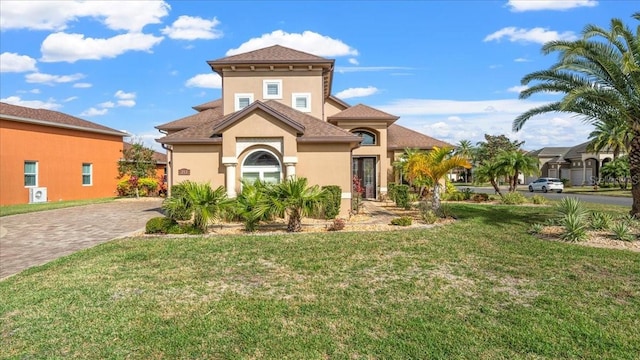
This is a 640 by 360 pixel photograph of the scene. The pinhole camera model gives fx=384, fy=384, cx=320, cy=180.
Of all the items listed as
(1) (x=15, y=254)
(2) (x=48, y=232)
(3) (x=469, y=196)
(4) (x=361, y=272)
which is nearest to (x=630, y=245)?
(4) (x=361, y=272)

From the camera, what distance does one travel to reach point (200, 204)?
40.7ft

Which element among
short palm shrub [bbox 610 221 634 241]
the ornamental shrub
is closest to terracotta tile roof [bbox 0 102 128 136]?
the ornamental shrub

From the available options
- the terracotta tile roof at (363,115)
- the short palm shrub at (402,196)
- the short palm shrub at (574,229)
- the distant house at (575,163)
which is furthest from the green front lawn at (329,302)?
→ the distant house at (575,163)

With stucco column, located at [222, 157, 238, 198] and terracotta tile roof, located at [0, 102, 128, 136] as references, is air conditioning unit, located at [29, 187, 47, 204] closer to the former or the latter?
terracotta tile roof, located at [0, 102, 128, 136]

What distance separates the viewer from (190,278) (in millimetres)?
7945

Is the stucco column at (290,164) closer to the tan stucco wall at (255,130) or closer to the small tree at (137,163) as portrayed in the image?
the tan stucco wall at (255,130)

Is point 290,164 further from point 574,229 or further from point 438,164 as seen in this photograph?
point 574,229

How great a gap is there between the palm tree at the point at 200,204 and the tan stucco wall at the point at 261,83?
8610mm

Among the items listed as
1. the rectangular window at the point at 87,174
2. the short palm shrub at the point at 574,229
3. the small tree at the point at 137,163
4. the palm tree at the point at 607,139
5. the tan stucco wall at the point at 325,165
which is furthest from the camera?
the palm tree at the point at 607,139

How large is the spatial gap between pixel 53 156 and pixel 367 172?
21486 mm

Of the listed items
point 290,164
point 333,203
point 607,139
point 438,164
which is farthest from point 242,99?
point 607,139

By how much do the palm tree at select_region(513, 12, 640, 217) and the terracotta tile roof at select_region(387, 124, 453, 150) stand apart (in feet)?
39.1

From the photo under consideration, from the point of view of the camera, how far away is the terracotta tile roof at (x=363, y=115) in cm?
2333

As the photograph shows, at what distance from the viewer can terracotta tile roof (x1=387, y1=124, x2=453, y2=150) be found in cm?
2608
